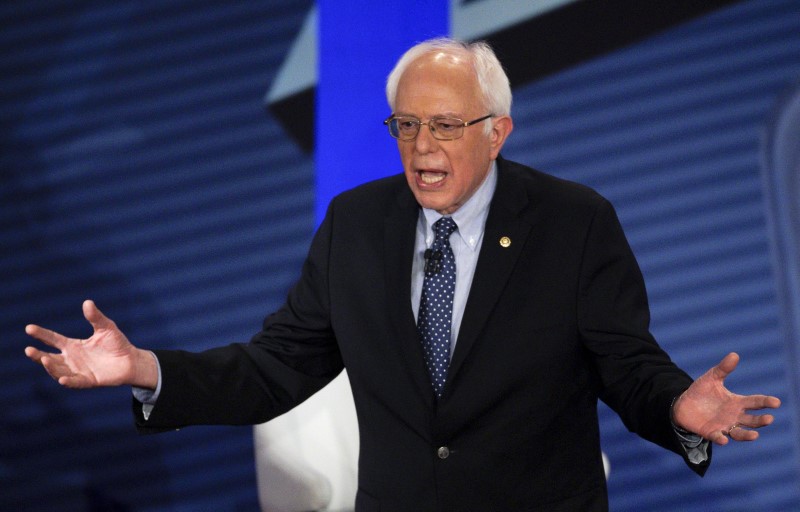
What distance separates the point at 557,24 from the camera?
3652 mm

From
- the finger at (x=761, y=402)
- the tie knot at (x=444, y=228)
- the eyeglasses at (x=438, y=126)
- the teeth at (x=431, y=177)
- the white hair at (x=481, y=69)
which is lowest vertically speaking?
the finger at (x=761, y=402)

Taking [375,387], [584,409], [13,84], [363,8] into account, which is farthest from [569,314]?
[13,84]

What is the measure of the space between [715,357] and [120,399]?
7.57 ft

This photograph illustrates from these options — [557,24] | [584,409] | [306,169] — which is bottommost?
[584,409]

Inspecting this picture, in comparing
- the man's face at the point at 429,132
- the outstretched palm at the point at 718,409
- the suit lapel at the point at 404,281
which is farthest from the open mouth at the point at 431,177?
the outstretched palm at the point at 718,409

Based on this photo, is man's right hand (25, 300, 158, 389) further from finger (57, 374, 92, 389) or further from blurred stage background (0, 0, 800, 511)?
blurred stage background (0, 0, 800, 511)

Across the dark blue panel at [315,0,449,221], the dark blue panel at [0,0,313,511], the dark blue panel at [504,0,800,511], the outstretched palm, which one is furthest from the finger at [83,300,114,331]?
the dark blue panel at [504,0,800,511]

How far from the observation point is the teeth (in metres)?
2.00

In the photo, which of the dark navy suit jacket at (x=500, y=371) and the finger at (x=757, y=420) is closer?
the finger at (x=757, y=420)

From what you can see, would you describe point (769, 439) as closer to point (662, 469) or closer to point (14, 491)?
point (662, 469)

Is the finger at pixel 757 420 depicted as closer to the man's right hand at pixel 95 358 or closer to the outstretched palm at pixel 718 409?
the outstretched palm at pixel 718 409

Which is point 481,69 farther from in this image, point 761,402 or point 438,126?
point 761,402

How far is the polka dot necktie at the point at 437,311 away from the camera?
6.49ft

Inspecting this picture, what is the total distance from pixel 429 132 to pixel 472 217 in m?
0.21
